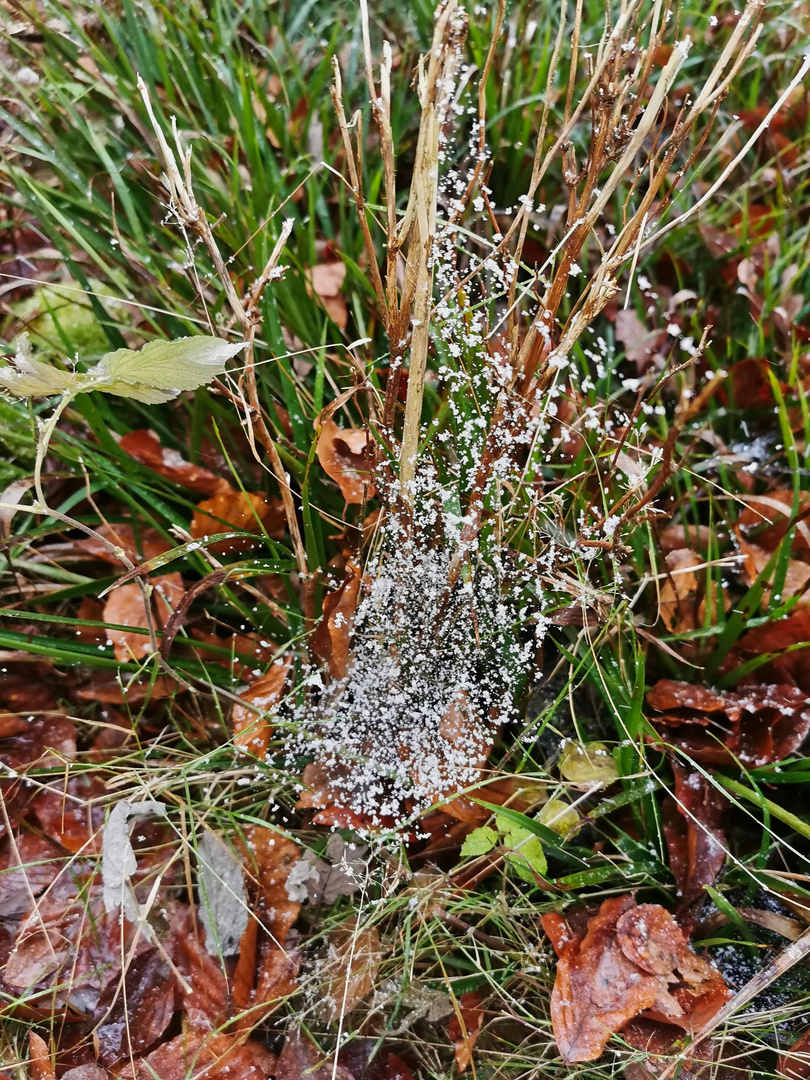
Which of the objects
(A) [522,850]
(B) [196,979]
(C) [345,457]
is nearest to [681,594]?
(A) [522,850]

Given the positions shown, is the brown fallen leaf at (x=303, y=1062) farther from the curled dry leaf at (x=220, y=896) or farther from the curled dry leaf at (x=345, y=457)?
the curled dry leaf at (x=345, y=457)

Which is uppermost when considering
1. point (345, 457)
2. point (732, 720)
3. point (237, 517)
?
point (345, 457)

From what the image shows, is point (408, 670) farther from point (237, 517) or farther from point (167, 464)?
point (167, 464)

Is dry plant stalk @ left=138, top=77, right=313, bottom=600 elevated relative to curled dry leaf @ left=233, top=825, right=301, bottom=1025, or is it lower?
elevated

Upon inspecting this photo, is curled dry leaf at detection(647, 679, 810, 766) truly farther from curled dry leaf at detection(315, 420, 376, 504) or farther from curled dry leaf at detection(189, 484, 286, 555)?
curled dry leaf at detection(189, 484, 286, 555)

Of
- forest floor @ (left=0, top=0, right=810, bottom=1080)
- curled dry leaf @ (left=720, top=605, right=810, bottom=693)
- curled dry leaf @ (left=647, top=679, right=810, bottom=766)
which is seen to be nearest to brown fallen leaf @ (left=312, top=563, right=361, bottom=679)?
forest floor @ (left=0, top=0, right=810, bottom=1080)

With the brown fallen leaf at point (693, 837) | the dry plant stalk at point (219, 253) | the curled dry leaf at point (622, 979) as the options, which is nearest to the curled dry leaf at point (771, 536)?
the brown fallen leaf at point (693, 837)

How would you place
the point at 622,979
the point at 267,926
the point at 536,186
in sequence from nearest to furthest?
the point at 536,186
the point at 622,979
the point at 267,926
